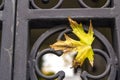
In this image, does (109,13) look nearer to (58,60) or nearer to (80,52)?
(80,52)

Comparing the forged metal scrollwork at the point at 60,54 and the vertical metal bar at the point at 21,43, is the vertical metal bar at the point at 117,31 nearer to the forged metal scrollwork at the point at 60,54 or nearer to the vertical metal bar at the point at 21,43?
the forged metal scrollwork at the point at 60,54

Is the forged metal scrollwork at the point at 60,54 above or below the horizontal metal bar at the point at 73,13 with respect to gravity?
below

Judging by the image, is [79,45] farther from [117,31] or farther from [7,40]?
[7,40]

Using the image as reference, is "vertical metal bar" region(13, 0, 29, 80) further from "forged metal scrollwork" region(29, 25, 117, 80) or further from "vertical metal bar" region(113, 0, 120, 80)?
"vertical metal bar" region(113, 0, 120, 80)

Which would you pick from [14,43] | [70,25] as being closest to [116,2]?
[70,25]

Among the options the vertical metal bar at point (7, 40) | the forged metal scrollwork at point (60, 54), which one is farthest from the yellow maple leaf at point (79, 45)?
the vertical metal bar at point (7, 40)

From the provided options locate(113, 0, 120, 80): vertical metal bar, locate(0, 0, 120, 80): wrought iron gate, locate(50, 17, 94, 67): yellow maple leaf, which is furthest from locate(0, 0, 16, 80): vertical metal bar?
locate(113, 0, 120, 80): vertical metal bar
